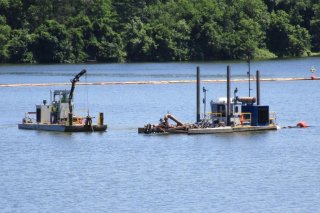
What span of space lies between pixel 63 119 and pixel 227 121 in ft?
31.0

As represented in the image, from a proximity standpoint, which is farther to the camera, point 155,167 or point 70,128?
point 70,128

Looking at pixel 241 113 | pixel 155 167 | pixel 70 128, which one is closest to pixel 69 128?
pixel 70 128

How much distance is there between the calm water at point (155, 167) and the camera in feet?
173

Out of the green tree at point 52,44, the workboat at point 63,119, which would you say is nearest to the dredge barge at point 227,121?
the workboat at point 63,119

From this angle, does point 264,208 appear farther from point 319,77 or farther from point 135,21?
point 135,21

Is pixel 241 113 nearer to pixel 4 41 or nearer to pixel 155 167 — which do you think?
pixel 155 167

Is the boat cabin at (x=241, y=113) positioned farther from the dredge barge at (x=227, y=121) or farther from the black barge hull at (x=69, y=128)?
the black barge hull at (x=69, y=128)

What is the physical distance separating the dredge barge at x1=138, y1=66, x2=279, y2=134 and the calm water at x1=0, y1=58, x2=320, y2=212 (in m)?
0.62

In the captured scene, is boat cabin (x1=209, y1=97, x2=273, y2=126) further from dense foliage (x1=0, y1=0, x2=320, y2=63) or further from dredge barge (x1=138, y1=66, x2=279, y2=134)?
dense foliage (x1=0, y1=0, x2=320, y2=63)

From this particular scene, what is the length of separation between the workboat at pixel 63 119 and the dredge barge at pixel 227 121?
9.12ft

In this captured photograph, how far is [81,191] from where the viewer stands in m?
55.4

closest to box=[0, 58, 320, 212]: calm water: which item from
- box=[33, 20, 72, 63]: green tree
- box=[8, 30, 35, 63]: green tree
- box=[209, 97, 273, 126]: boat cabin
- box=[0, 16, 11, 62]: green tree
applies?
box=[209, 97, 273, 126]: boat cabin

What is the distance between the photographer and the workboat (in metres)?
76.3

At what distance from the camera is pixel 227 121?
247 ft
